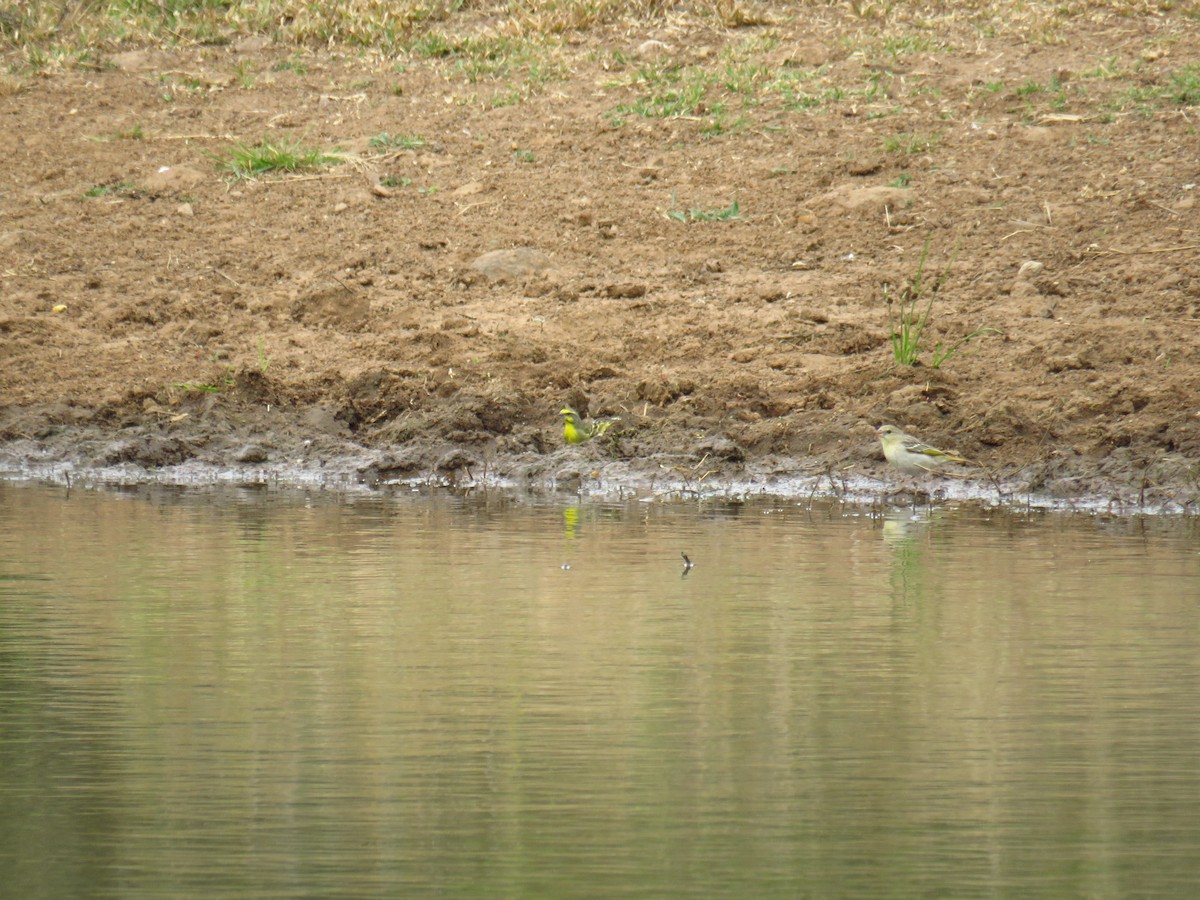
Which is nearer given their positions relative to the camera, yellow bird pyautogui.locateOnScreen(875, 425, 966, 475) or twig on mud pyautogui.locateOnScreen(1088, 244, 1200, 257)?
yellow bird pyautogui.locateOnScreen(875, 425, 966, 475)

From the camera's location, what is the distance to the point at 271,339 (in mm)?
14094

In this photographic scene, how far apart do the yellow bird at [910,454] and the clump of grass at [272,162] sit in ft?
22.4

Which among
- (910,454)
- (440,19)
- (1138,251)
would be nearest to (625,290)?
(910,454)

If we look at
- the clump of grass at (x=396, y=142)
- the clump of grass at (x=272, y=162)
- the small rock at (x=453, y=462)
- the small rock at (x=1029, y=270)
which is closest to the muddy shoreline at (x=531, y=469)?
the small rock at (x=453, y=462)

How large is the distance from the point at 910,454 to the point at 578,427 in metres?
2.14

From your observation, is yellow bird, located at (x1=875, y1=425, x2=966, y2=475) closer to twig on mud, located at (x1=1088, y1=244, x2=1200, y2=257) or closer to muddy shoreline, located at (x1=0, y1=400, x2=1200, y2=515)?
muddy shoreline, located at (x1=0, y1=400, x2=1200, y2=515)

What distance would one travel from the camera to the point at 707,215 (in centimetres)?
1527

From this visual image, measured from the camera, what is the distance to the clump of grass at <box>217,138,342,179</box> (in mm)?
16719

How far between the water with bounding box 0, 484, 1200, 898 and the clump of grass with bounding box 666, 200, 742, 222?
6063 millimetres

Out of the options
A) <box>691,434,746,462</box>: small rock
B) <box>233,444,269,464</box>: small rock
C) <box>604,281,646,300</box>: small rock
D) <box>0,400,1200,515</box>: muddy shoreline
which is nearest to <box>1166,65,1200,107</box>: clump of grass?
<box>604,281,646,300</box>: small rock

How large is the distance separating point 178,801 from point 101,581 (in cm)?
336

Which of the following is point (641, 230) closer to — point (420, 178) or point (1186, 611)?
point (420, 178)

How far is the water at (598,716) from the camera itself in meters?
4.59

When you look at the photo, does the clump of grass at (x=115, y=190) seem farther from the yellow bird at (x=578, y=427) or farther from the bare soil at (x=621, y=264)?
the yellow bird at (x=578, y=427)
